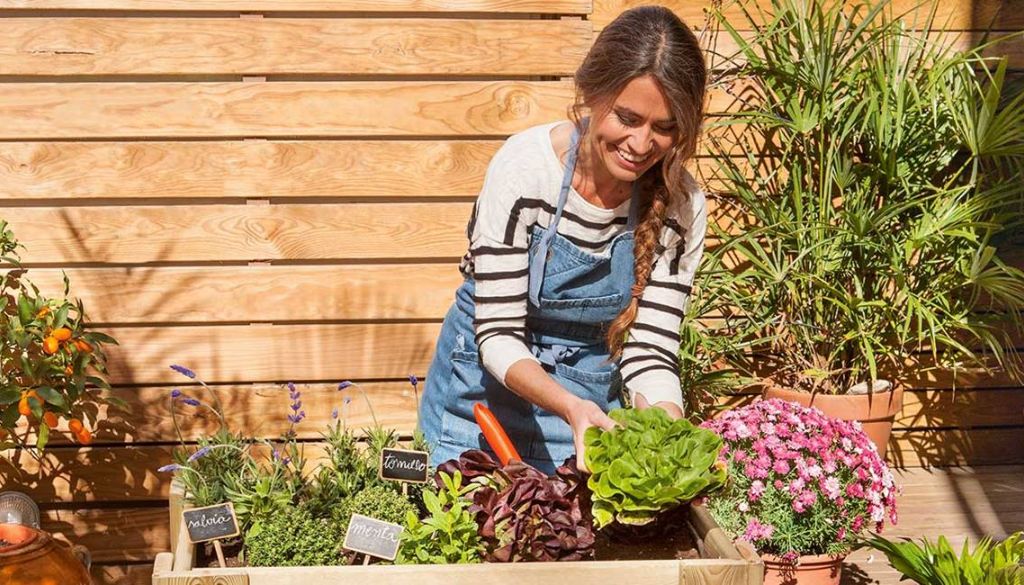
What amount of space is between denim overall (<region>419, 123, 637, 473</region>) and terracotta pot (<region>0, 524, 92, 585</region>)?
2.13 feet

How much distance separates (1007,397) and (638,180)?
7.92 feet

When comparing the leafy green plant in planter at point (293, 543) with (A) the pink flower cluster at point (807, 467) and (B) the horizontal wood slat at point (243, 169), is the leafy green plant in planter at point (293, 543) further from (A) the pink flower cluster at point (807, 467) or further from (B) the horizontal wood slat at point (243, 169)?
(B) the horizontal wood slat at point (243, 169)

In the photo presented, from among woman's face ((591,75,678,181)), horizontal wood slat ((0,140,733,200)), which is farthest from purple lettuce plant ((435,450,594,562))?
horizontal wood slat ((0,140,733,200))

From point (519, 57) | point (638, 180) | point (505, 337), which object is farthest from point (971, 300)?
point (505, 337)

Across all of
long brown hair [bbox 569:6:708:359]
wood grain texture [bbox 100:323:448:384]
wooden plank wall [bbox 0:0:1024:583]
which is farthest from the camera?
wood grain texture [bbox 100:323:448:384]

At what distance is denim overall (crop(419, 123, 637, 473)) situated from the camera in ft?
6.80

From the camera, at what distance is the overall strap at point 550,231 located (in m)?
1.98

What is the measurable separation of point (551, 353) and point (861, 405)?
61.5 inches

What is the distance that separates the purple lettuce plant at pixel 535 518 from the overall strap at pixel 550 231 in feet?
1.36

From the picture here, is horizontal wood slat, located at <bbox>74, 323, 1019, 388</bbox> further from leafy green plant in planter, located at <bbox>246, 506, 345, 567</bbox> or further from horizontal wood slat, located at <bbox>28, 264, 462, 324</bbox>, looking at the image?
leafy green plant in planter, located at <bbox>246, 506, 345, 567</bbox>

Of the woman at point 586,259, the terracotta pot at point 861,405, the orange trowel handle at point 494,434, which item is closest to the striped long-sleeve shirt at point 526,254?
the woman at point 586,259

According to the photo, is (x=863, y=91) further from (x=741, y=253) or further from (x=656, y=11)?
(x=656, y=11)

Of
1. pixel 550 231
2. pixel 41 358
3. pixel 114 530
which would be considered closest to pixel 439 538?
pixel 550 231

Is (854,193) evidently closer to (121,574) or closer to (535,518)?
(535,518)
